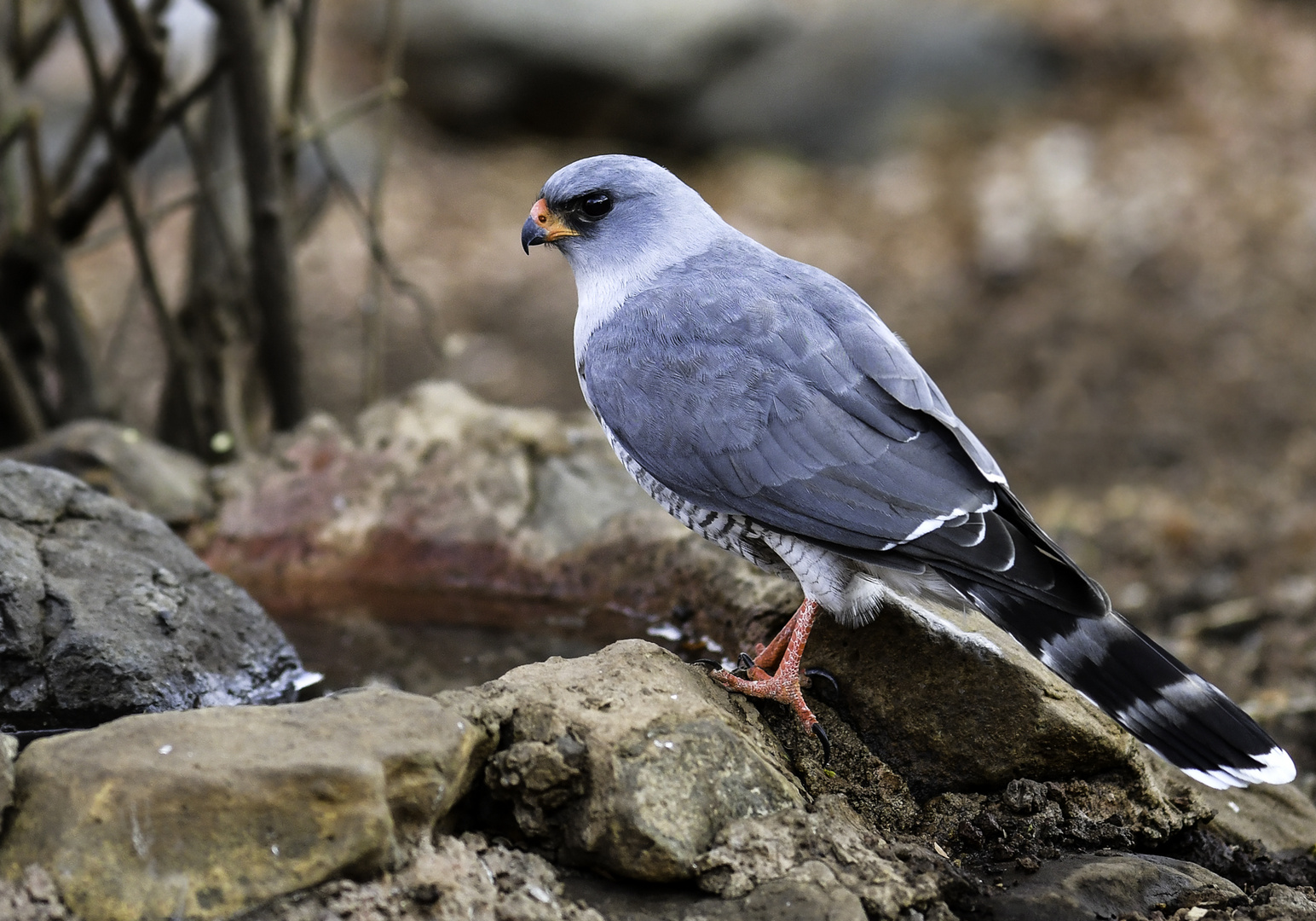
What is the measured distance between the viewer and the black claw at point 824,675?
3195 mm

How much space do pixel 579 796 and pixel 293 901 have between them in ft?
1.95

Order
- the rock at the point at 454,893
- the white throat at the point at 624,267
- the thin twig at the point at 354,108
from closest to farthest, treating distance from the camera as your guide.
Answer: the rock at the point at 454,893, the white throat at the point at 624,267, the thin twig at the point at 354,108

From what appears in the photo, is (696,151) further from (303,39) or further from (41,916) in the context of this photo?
(41,916)

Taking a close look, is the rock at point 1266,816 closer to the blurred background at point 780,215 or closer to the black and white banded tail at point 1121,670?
the black and white banded tail at point 1121,670

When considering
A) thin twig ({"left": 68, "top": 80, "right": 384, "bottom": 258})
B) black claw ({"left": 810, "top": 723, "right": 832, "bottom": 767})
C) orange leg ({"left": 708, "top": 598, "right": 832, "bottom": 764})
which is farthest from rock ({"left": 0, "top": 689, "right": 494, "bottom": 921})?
thin twig ({"left": 68, "top": 80, "right": 384, "bottom": 258})

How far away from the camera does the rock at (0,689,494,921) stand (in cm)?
215

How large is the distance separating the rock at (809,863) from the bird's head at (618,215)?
5.87 feet

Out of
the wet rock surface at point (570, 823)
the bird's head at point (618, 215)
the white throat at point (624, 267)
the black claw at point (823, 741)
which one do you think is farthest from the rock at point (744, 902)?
the bird's head at point (618, 215)

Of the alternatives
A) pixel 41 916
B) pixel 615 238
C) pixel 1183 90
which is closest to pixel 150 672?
pixel 41 916

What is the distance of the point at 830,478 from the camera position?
10.1 ft

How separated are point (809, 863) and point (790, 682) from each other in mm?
631

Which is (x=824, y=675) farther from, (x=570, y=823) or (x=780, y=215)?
(x=780, y=215)

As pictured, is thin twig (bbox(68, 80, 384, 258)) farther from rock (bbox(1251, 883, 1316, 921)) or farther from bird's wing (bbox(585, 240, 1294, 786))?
rock (bbox(1251, 883, 1316, 921))

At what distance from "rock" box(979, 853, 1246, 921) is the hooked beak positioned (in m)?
2.24
